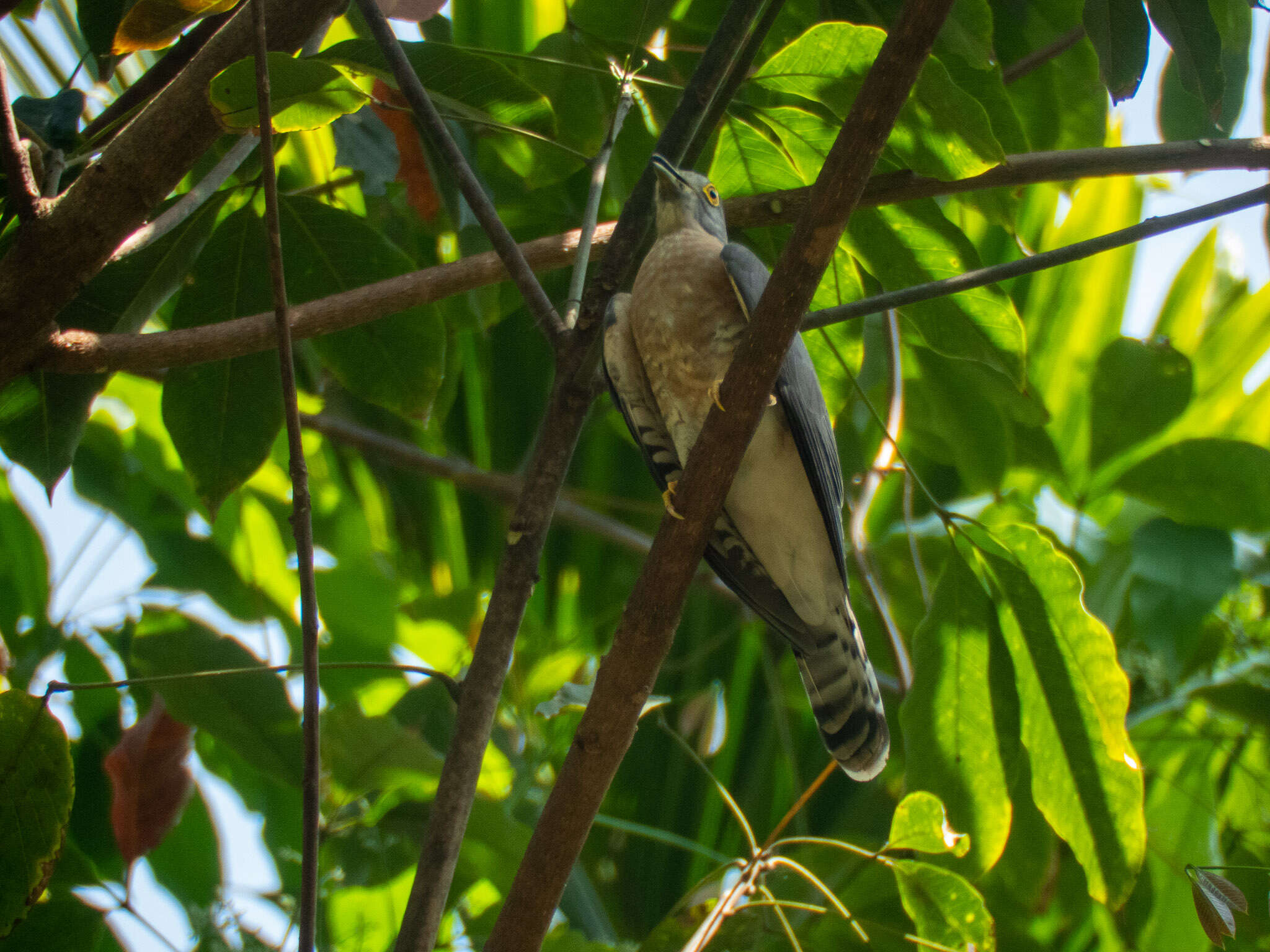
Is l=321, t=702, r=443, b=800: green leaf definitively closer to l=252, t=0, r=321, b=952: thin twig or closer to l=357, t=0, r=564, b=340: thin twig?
l=252, t=0, r=321, b=952: thin twig

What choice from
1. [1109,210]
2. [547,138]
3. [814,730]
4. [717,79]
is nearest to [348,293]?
[547,138]

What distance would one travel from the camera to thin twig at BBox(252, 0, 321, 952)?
1.18 meters

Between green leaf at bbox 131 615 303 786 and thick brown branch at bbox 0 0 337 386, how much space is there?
0.66 meters

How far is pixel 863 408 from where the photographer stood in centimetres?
321

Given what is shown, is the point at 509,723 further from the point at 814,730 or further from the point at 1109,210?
the point at 1109,210

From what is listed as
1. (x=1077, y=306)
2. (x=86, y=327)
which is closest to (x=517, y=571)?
(x=86, y=327)

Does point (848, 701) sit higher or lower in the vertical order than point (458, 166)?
lower

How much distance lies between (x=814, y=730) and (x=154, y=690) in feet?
7.48

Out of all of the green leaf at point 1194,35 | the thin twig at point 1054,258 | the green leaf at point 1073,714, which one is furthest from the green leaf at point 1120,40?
the green leaf at point 1073,714

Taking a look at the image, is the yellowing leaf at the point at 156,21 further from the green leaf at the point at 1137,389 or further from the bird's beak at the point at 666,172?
the green leaf at the point at 1137,389

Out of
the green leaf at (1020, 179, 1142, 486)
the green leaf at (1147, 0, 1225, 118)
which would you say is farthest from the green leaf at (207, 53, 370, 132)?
the green leaf at (1020, 179, 1142, 486)

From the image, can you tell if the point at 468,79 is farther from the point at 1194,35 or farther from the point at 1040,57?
the point at 1040,57

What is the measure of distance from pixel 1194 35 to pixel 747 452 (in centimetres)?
112

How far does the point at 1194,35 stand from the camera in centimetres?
170
